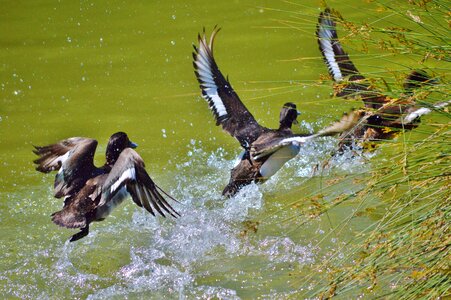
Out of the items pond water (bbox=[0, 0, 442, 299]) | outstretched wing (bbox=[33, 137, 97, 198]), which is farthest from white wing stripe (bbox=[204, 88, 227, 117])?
outstretched wing (bbox=[33, 137, 97, 198])

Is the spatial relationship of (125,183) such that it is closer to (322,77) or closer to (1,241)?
(1,241)

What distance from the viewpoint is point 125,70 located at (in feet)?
28.8

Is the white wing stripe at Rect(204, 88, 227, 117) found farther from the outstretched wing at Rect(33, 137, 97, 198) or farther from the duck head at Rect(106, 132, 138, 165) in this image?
the outstretched wing at Rect(33, 137, 97, 198)

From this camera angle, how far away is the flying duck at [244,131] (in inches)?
234

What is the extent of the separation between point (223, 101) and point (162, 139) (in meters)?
0.90

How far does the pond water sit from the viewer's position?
511 cm

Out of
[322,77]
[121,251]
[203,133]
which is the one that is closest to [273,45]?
[203,133]

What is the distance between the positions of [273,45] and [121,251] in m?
4.10

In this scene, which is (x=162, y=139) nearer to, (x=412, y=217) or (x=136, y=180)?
(x=136, y=180)

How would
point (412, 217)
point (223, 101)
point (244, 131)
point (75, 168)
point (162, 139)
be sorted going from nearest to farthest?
point (412, 217), point (75, 168), point (244, 131), point (223, 101), point (162, 139)

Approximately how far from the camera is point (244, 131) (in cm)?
645

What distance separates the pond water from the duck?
0.29 metres

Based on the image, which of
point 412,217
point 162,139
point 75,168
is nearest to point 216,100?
point 162,139

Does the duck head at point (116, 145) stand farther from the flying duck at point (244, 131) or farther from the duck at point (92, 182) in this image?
the flying duck at point (244, 131)
